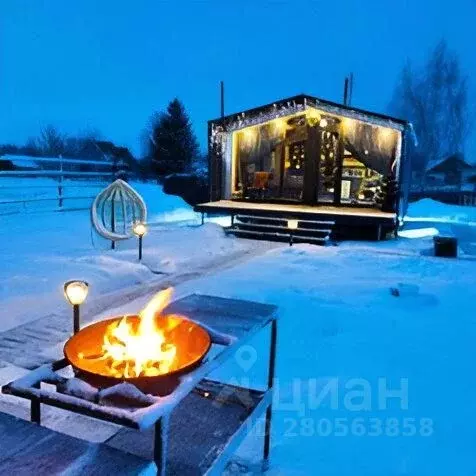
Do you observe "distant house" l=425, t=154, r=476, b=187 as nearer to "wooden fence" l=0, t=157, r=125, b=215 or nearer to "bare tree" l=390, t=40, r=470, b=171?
"bare tree" l=390, t=40, r=470, b=171

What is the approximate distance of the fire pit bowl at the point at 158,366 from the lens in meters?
1.67

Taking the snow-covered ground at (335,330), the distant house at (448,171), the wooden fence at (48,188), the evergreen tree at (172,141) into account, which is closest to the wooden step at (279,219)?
the snow-covered ground at (335,330)

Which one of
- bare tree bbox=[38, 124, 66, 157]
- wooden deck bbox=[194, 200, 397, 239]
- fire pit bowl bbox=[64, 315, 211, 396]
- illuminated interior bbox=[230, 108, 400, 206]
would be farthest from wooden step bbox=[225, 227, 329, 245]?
bare tree bbox=[38, 124, 66, 157]

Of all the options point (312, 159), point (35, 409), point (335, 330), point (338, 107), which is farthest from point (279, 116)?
point (35, 409)

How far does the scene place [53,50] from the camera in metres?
123

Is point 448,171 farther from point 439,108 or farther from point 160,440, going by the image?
point 160,440

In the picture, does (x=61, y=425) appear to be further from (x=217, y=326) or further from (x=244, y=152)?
(x=244, y=152)

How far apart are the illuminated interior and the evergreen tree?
9.55 meters

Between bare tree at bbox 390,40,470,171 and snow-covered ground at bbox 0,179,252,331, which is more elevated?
bare tree at bbox 390,40,470,171

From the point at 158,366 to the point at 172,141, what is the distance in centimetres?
2213

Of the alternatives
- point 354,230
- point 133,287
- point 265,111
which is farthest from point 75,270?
point 265,111

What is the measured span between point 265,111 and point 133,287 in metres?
8.31

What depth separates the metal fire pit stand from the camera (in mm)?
1529

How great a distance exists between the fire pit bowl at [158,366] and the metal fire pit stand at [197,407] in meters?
0.05
